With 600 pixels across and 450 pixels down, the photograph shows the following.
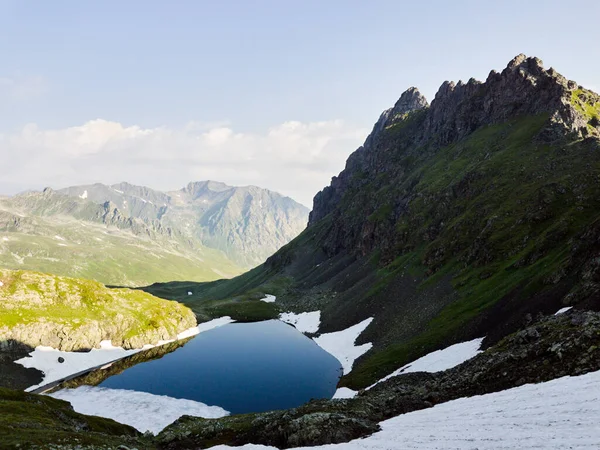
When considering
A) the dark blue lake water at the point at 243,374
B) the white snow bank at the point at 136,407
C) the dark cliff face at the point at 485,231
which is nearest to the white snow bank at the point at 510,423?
the dark cliff face at the point at 485,231

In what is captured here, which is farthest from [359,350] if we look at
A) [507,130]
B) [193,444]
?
[507,130]

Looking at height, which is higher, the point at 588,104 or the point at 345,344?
the point at 588,104

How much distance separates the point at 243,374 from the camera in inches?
3548

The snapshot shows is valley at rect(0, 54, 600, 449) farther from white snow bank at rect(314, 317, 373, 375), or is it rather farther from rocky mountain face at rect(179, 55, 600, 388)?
white snow bank at rect(314, 317, 373, 375)

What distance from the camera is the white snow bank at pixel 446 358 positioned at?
5303cm

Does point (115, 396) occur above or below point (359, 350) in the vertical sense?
below

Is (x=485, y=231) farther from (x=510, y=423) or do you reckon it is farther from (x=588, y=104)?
(x=588, y=104)

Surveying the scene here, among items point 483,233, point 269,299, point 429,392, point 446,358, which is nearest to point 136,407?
point 429,392

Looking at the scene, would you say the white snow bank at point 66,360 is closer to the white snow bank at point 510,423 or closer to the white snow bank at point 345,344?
the white snow bank at point 345,344

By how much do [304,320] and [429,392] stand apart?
335 ft

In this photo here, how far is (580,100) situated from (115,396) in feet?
623

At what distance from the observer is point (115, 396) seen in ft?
252

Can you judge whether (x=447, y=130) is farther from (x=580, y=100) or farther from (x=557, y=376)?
(x=557, y=376)

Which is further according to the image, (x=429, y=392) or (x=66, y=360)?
(x=66, y=360)
